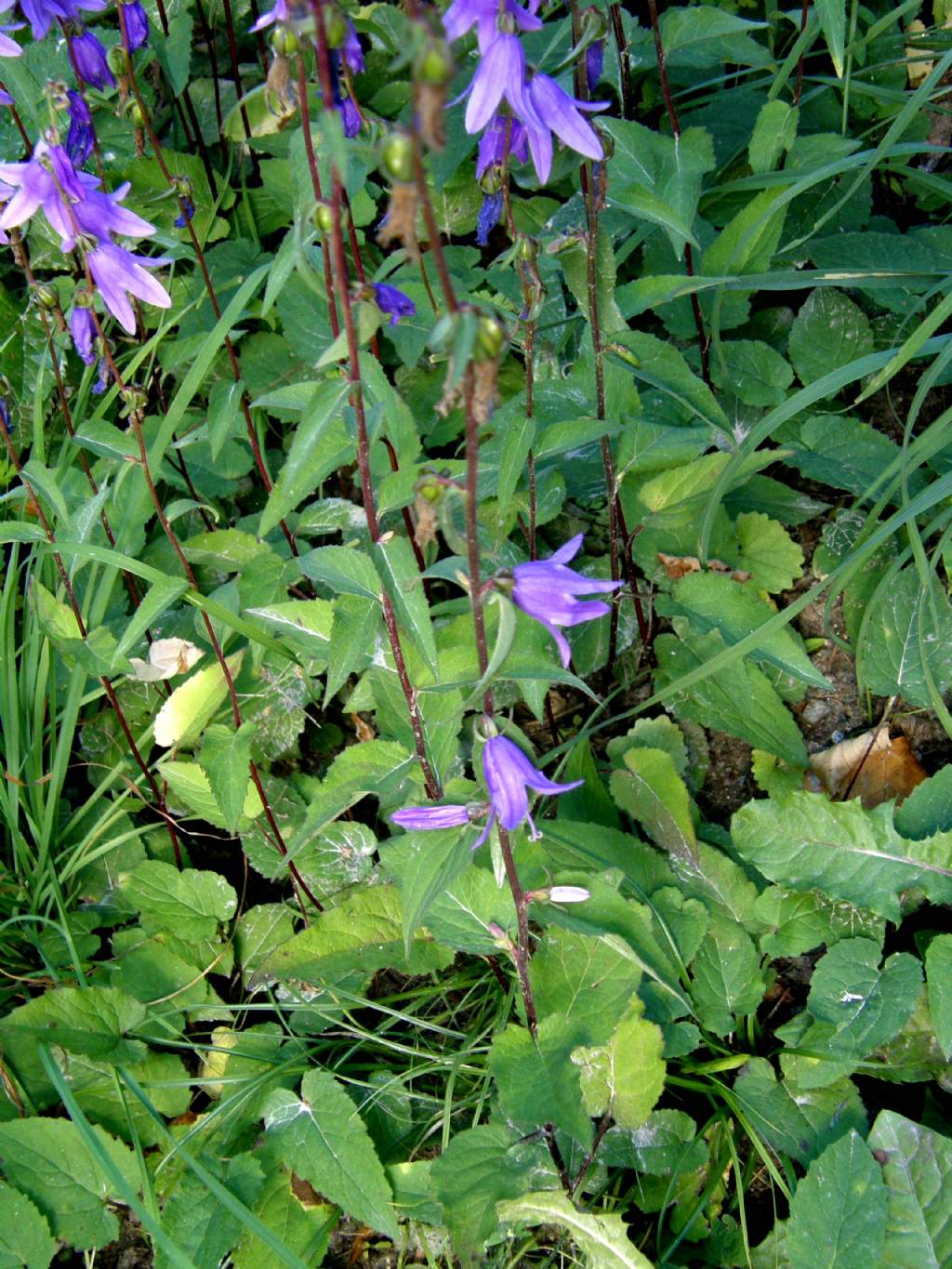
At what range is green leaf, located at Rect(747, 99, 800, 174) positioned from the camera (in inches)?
99.9

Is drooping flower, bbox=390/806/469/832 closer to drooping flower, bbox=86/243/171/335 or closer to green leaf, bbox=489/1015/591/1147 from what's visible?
green leaf, bbox=489/1015/591/1147

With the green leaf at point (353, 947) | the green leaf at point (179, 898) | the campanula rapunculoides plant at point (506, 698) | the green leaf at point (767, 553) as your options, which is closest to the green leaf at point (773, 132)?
the campanula rapunculoides plant at point (506, 698)

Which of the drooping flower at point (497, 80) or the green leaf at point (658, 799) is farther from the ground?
the drooping flower at point (497, 80)

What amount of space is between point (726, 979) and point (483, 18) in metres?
1.97

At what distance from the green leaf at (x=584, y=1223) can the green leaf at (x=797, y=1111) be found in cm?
39

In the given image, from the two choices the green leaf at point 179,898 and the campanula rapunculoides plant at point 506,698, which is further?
the green leaf at point 179,898

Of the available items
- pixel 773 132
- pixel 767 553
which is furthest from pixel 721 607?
pixel 773 132

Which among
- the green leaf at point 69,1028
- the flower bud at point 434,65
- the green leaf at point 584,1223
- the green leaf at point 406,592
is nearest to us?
the flower bud at point 434,65

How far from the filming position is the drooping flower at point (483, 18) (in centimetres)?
157

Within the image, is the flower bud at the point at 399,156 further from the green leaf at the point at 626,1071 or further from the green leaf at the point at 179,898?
the green leaf at the point at 179,898

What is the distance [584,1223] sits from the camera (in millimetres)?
2039

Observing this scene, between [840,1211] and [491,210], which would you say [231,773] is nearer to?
[491,210]

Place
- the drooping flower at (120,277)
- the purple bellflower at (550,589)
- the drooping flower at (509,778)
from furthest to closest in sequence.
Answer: the drooping flower at (120,277) < the drooping flower at (509,778) < the purple bellflower at (550,589)

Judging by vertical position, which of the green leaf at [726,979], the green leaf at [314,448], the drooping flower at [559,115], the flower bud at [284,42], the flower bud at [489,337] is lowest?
the green leaf at [726,979]
